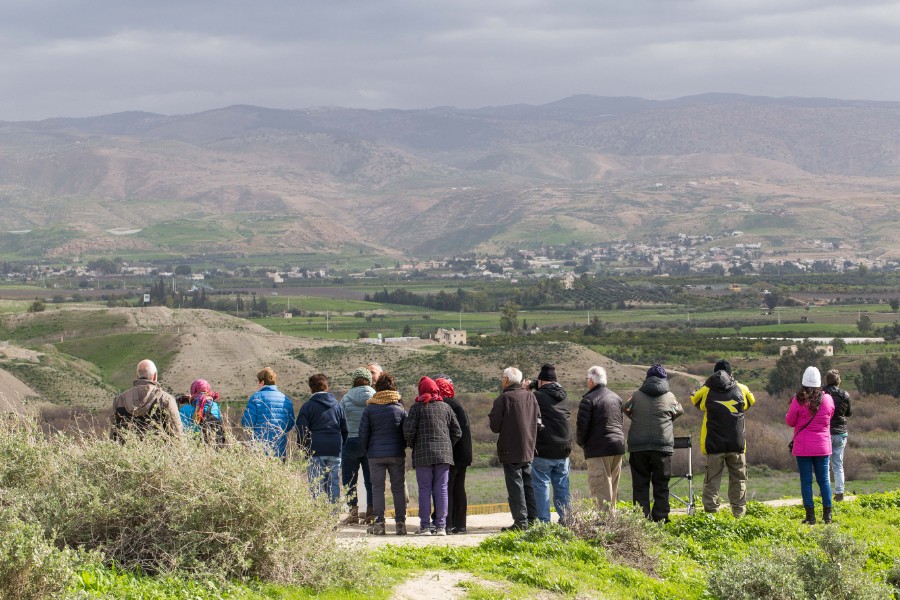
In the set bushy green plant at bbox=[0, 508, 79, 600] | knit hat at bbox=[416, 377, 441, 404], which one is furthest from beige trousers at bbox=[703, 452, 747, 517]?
bushy green plant at bbox=[0, 508, 79, 600]

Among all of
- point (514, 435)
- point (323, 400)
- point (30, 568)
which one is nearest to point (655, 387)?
point (514, 435)

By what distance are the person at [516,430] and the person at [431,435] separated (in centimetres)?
50

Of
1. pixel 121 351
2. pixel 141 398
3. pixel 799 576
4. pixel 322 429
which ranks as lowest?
pixel 121 351

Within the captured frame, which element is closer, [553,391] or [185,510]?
[185,510]

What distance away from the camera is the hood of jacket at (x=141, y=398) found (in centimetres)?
1123

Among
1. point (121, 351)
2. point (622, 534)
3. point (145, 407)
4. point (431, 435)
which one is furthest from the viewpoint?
point (121, 351)

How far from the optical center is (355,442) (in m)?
13.6

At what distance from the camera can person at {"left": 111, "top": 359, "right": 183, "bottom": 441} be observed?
1114 cm

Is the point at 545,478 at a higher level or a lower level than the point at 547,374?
lower

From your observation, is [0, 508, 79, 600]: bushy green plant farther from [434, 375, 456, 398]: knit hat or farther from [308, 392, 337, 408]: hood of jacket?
[434, 375, 456, 398]: knit hat

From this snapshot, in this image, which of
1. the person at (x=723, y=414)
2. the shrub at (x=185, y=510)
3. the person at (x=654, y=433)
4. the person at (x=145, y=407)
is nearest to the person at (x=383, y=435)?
the person at (x=145, y=407)

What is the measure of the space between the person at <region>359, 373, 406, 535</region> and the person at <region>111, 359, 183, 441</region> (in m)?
2.33

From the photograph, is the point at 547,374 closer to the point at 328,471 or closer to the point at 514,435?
the point at 514,435

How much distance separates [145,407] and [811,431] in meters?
7.56
